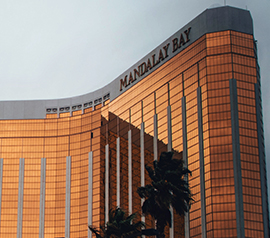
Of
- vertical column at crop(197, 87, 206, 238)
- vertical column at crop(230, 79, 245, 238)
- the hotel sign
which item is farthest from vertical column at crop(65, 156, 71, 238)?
vertical column at crop(230, 79, 245, 238)

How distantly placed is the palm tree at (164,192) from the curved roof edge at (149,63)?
1720 inches

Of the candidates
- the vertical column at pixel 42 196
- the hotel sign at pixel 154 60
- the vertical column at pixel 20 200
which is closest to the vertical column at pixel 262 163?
the hotel sign at pixel 154 60

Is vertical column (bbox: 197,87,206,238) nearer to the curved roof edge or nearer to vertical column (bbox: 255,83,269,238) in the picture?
vertical column (bbox: 255,83,269,238)

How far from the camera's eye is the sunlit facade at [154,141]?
97188 millimetres

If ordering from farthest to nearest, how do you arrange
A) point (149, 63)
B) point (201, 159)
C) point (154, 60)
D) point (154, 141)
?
point (149, 63) → point (154, 60) → point (154, 141) → point (201, 159)

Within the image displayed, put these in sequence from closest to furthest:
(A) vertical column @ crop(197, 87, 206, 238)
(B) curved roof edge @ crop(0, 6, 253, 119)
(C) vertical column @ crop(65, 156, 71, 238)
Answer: (A) vertical column @ crop(197, 87, 206, 238) < (B) curved roof edge @ crop(0, 6, 253, 119) < (C) vertical column @ crop(65, 156, 71, 238)

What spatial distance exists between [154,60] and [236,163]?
3161cm

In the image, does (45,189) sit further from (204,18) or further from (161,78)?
(204,18)

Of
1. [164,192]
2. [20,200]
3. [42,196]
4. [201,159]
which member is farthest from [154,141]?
[164,192]

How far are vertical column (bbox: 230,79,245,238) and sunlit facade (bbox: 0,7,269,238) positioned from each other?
6.5 inches

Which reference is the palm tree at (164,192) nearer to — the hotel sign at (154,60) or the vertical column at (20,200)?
the hotel sign at (154,60)

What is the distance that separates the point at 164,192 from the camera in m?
66.6

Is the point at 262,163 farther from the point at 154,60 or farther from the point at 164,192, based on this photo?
the point at 164,192

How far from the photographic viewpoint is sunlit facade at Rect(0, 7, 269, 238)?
9719 cm
